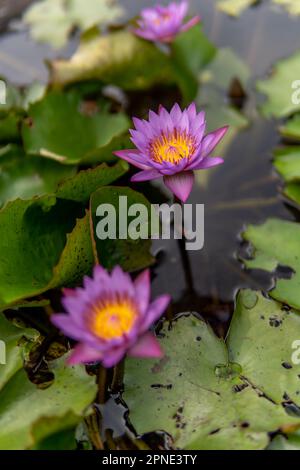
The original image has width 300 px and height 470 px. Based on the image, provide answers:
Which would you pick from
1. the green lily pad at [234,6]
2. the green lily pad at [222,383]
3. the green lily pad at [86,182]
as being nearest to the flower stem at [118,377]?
the green lily pad at [222,383]

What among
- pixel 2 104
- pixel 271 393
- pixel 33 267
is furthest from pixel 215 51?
pixel 271 393

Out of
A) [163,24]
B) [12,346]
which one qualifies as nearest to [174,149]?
[12,346]

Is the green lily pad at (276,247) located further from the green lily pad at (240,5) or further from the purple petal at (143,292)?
the green lily pad at (240,5)

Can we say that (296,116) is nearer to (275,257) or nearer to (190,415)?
(275,257)

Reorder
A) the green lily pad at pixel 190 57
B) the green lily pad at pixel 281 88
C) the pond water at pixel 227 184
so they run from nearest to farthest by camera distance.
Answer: the pond water at pixel 227 184
the green lily pad at pixel 281 88
the green lily pad at pixel 190 57

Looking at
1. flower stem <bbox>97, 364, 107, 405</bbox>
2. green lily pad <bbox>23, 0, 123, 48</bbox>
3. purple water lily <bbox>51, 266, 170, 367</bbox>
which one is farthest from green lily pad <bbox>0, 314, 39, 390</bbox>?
green lily pad <bbox>23, 0, 123, 48</bbox>

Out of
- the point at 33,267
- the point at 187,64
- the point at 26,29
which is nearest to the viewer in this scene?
the point at 33,267
